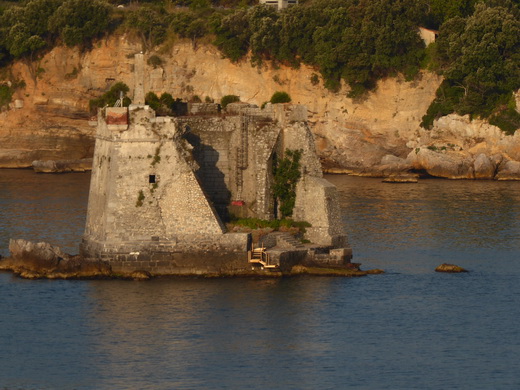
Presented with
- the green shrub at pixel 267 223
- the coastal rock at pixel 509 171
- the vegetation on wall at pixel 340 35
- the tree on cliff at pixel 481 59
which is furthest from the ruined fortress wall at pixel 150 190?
the vegetation on wall at pixel 340 35

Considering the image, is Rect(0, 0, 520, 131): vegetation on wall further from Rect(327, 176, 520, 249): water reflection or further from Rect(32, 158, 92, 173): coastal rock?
Rect(32, 158, 92, 173): coastal rock

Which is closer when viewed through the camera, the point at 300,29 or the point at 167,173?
the point at 167,173

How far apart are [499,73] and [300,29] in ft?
Result: 56.2

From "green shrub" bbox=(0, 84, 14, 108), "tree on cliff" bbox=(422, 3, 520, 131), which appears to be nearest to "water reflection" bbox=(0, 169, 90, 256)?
"green shrub" bbox=(0, 84, 14, 108)

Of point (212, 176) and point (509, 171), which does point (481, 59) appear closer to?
point (509, 171)

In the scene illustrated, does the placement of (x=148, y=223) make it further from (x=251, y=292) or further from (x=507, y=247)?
(x=507, y=247)

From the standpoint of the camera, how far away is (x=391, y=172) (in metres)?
104

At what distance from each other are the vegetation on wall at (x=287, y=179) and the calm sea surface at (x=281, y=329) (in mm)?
4418

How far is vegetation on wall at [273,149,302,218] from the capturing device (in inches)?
2327

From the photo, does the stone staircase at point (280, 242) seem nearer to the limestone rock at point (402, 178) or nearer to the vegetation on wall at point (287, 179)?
the vegetation on wall at point (287, 179)

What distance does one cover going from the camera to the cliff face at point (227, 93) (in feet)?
357

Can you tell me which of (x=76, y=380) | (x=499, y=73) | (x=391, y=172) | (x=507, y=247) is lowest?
(x=76, y=380)

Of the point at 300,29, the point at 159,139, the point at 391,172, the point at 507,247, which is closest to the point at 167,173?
the point at 159,139

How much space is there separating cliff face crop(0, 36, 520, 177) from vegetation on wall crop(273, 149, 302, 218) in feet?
153
